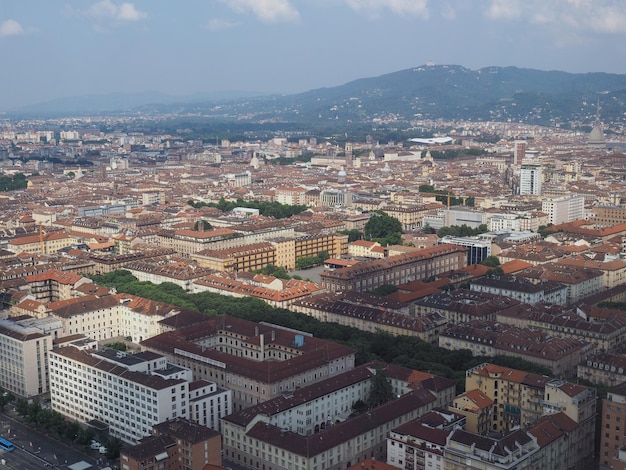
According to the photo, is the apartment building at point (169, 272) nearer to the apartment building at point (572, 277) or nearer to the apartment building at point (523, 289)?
the apartment building at point (523, 289)

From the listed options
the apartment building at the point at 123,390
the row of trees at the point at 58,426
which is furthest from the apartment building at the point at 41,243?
the row of trees at the point at 58,426

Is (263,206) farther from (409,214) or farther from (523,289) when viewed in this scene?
(523,289)

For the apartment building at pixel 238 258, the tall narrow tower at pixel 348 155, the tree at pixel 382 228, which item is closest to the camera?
the apartment building at pixel 238 258

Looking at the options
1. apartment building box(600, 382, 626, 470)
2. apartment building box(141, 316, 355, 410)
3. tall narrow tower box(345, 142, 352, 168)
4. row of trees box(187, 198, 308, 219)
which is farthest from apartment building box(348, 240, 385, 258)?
tall narrow tower box(345, 142, 352, 168)

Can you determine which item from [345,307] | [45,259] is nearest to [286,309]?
[345,307]

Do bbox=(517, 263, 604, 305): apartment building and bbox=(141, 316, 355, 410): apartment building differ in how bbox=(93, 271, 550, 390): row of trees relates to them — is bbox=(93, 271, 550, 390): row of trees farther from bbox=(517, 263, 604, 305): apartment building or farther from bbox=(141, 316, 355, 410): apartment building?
bbox=(517, 263, 604, 305): apartment building

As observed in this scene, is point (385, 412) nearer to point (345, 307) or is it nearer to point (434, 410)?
point (434, 410)

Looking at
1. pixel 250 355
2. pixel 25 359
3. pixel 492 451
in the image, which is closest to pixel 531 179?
pixel 250 355

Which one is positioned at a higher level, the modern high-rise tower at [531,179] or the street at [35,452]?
the modern high-rise tower at [531,179]
